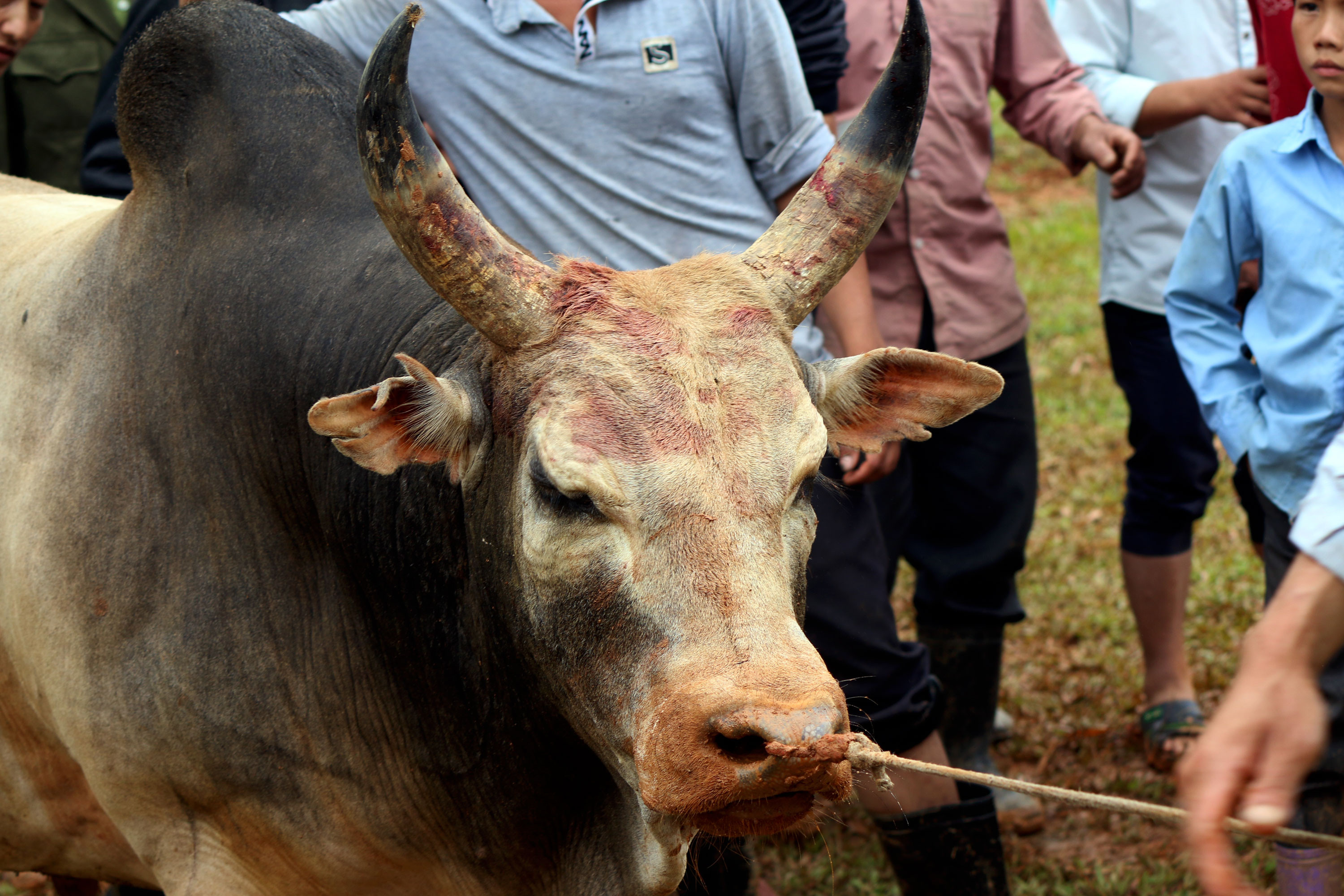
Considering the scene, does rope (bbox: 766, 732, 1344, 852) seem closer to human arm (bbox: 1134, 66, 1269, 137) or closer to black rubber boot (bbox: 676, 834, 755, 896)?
black rubber boot (bbox: 676, 834, 755, 896)

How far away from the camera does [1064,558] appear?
632 centimetres

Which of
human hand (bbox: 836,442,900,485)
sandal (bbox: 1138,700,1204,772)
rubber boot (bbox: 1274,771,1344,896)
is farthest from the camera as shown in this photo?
sandal (bbox: 1138,700,1204,772)

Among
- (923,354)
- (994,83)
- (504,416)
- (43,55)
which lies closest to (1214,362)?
(923,354)

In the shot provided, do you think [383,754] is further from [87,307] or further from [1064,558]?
[1064,558]

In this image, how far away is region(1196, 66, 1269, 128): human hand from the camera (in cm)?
421

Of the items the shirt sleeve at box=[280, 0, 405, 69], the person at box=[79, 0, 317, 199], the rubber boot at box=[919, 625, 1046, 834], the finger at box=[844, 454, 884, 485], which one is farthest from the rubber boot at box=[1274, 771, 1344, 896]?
the person at box=[79, 0, 317, 199]

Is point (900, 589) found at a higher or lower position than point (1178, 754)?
lower

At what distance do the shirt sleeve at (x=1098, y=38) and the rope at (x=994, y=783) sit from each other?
3.07 m

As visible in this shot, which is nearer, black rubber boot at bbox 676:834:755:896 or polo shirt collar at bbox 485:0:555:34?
polo shirt collar at bbox 485:0:555:34

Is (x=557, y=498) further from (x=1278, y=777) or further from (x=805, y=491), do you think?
(x=1278, y=777)

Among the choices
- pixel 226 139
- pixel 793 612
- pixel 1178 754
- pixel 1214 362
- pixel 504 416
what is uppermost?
pixel 226 139

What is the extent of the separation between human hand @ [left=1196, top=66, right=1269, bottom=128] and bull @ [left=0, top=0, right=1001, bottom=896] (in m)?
1.99

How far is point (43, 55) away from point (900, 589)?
163 inches

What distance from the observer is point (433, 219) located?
8.01 feet
